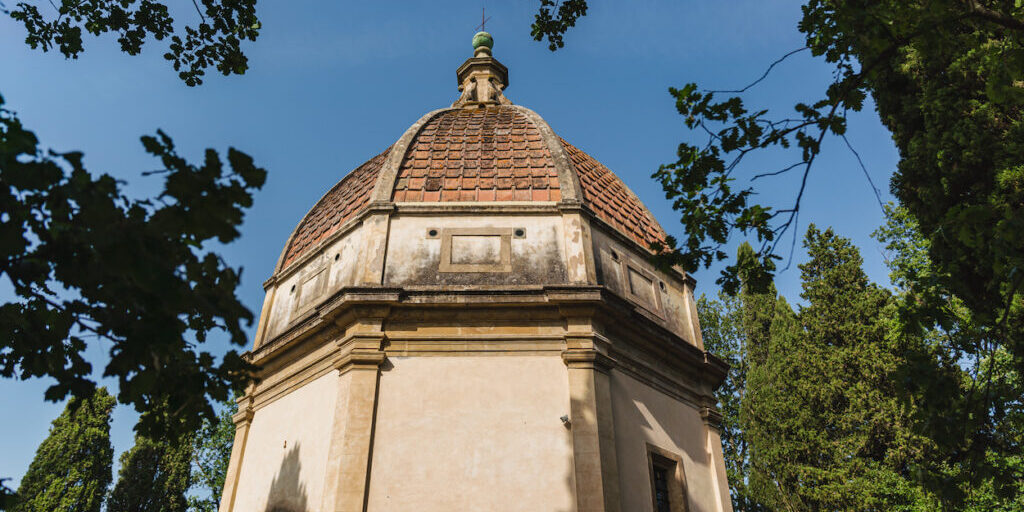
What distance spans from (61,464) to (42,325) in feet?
67.4

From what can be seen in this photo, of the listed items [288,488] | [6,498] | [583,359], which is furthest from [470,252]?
[6,498]

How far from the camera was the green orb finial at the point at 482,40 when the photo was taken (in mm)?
20641

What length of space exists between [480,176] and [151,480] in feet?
61.8

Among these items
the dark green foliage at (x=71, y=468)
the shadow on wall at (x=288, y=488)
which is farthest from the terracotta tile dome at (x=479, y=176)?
the dark green foliage at (x=71, y=468)

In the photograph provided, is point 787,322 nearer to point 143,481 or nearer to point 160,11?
point 160,11

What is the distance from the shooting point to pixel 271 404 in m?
11.5

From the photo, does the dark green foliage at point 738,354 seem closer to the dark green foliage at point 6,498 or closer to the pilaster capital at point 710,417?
the pilaster capital at point 710,417

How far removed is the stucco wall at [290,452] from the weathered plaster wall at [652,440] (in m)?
4.53

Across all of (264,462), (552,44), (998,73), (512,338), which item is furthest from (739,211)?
(264,462)

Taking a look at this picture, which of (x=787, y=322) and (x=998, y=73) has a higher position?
(x=787, y=322)

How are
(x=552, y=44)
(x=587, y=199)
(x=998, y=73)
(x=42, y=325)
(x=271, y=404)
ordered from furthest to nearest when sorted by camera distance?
(x=587, y=199)
(x=271, y=404)
(x=552, y=44)
(x=998, y=73)
(x=42, y=325)

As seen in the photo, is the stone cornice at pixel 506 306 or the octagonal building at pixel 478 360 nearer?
the octagonal building at pixel 478 360

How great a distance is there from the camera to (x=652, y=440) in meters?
10.4

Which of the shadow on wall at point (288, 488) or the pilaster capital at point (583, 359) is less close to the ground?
the pilaster capital at point (583, 359)
